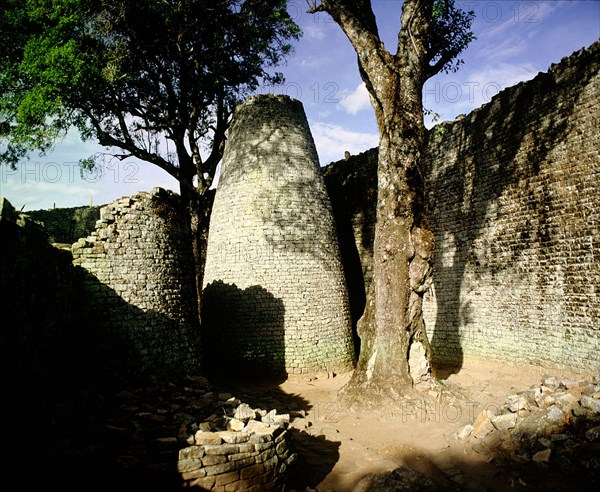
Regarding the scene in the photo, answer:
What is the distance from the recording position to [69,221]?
19344 mm

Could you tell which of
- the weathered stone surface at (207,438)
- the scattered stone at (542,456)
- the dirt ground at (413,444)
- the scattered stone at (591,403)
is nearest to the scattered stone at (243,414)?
the weathered stone surface at (207,438)

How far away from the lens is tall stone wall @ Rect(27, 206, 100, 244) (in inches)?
749

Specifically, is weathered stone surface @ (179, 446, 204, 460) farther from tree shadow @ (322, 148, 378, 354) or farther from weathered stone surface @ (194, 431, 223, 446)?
tree shadow @ (322, 148, 378, 354)

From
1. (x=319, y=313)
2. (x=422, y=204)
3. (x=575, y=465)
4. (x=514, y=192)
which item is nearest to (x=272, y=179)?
(x=319, y=313)

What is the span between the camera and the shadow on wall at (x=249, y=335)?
9.70m

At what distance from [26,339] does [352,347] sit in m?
7.98

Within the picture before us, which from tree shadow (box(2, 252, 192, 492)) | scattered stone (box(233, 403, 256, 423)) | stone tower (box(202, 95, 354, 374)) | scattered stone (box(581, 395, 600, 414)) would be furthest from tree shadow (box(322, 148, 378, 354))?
tree shadow (box(2, 252, 192, 492))

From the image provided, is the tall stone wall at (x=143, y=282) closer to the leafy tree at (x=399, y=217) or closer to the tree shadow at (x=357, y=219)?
the leafy tree at (x=399, y=217)

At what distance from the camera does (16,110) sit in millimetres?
10758

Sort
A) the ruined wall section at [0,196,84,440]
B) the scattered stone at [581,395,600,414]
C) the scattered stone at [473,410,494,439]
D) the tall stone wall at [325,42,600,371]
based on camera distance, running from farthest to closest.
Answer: the tall stone wall at [325,42,600,371] < the scattered stone at [473,410,494,439] < the scattered stone at [581,395,600,414] < the ruined wall section at [0,196,84,440]

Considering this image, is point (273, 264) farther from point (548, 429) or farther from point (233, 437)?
point (548, 429)

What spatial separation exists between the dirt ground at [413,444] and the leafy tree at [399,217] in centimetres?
57

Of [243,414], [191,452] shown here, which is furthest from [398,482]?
[191,452]

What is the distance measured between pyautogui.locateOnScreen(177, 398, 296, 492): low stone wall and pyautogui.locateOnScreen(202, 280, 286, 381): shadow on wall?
4904mm
